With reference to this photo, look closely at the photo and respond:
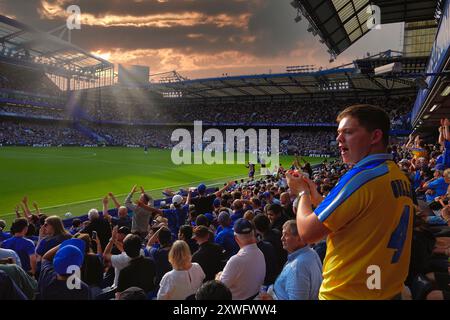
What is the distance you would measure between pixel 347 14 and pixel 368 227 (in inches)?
781

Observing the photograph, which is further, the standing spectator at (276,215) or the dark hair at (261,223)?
the standing spectator at (276,215)

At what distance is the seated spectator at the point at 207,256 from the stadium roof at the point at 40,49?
189 feet

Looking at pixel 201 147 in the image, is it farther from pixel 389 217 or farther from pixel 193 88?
pixel 389 217

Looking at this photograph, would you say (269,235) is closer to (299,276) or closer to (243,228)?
(243,228)

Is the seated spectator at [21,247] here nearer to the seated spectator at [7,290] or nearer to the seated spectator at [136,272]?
the seated spectator at [136,272]

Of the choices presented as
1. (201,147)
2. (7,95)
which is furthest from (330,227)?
(7,95)

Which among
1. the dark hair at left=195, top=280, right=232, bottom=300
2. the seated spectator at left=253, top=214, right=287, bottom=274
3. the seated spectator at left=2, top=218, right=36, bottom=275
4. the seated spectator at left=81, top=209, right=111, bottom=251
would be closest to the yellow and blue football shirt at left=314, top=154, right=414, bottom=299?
the dark hair at left=195, top=280, right=232, bottom=300

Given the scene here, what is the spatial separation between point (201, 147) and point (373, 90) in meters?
31.8

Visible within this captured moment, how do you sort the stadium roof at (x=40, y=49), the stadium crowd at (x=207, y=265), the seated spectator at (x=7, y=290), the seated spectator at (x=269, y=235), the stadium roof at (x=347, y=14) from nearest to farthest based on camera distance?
the seated spectator at (x=7, y=290), the stadium crowd at (x=207, y=265), the seated spectator at (x=269, y=235), the stadium roof at (x=347, y=14), the stadium roof at (x=40, y=49)

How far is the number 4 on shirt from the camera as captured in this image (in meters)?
1.98

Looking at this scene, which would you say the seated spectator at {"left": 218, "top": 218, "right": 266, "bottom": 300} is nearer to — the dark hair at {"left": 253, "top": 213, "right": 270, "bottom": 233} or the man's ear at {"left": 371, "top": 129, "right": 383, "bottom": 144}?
the dark hair at {"left": 253, "top": 213, "right": 270, "bottom": 233}

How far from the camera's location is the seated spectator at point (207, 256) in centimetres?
468

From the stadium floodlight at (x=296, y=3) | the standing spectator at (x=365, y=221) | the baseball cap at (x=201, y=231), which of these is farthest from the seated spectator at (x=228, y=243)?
the stadium floodlight at (x=296, y=3)

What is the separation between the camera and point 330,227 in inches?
77.6
